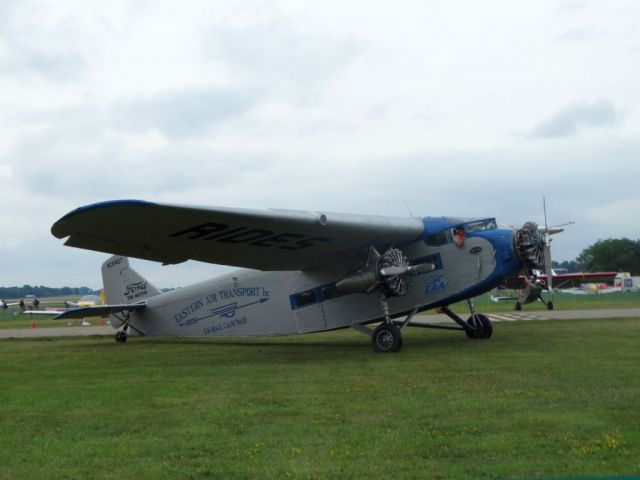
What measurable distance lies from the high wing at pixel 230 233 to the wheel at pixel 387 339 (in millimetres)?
1862

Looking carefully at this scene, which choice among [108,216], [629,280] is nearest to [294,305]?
[108,216]

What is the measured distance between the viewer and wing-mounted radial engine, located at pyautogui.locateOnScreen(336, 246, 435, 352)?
14258 millimetres

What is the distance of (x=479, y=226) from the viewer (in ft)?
49.6

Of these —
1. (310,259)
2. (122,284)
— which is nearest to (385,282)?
(310,259)

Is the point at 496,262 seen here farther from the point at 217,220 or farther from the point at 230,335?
the point at 230,335

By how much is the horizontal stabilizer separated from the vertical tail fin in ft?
1.41

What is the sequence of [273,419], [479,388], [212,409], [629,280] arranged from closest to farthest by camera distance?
1. [273,419]
2. [212,409]
3. [479,388]
4. [629,280]

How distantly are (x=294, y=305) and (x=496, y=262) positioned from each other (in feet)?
17.1

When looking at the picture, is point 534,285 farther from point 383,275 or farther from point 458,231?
point 383,275

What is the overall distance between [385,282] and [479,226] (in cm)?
267

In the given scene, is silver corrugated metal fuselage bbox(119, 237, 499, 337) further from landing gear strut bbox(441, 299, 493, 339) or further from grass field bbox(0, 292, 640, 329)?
grass field bbox(0, 292, 640, 329)

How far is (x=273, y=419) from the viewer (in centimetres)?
744

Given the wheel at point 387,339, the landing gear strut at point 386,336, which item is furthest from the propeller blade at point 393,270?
the wheel at point 387,339

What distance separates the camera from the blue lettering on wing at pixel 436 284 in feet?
49.8
